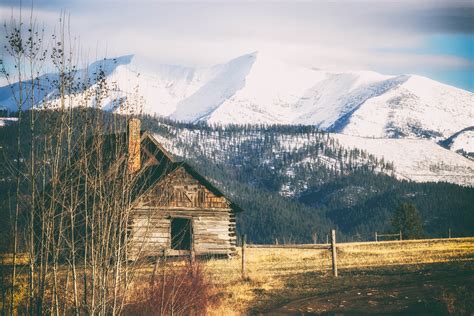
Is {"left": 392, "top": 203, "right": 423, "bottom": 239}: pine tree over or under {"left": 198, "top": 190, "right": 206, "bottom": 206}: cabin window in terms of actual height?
under

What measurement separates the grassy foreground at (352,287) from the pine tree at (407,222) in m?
35.1

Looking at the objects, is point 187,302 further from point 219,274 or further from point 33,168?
point 219,274

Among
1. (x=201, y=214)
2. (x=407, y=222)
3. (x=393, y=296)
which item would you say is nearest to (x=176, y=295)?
(x=393, y=296)

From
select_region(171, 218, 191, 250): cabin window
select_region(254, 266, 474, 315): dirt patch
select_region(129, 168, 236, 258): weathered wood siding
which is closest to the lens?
select_region(254, 266, 474, 315): dirt patch

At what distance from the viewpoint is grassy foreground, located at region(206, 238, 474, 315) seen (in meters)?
16.5

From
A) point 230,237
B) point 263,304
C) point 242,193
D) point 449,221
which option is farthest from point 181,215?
point 242,193

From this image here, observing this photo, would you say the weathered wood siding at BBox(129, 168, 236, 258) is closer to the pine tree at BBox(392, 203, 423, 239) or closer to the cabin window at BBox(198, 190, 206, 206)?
the cabin window at BBox(198, 190, 206, 206)

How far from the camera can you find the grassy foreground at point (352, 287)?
16500 millimetres

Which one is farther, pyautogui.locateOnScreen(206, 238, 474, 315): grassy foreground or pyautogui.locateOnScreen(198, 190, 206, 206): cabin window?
pyautogui.locateOnScreen(198, 190, 206, 206): cabin window

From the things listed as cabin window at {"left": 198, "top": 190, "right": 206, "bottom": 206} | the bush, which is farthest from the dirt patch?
cabin window at {"left": 198, "top": 190, "right": 206, "bottom": 206}

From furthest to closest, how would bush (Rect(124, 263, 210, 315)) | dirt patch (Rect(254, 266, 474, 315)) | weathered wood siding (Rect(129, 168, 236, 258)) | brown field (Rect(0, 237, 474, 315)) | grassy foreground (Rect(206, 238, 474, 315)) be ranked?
weathered wood siding (Rect(129, 168, 236, 258)) < grassy foreground (Rect(206, 238, 474, 315)) < brown field (Rect(0, 237, 474, 315)) < dirt patch (Rect(254, 266, 474, 315)) < bush (Rect(124, 263, 210, 315))

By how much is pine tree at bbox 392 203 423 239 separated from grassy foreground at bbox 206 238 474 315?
35098 millimetres

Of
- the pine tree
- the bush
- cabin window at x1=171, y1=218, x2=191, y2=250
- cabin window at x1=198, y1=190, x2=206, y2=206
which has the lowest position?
the pine tree

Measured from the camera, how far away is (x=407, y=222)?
64.2m
